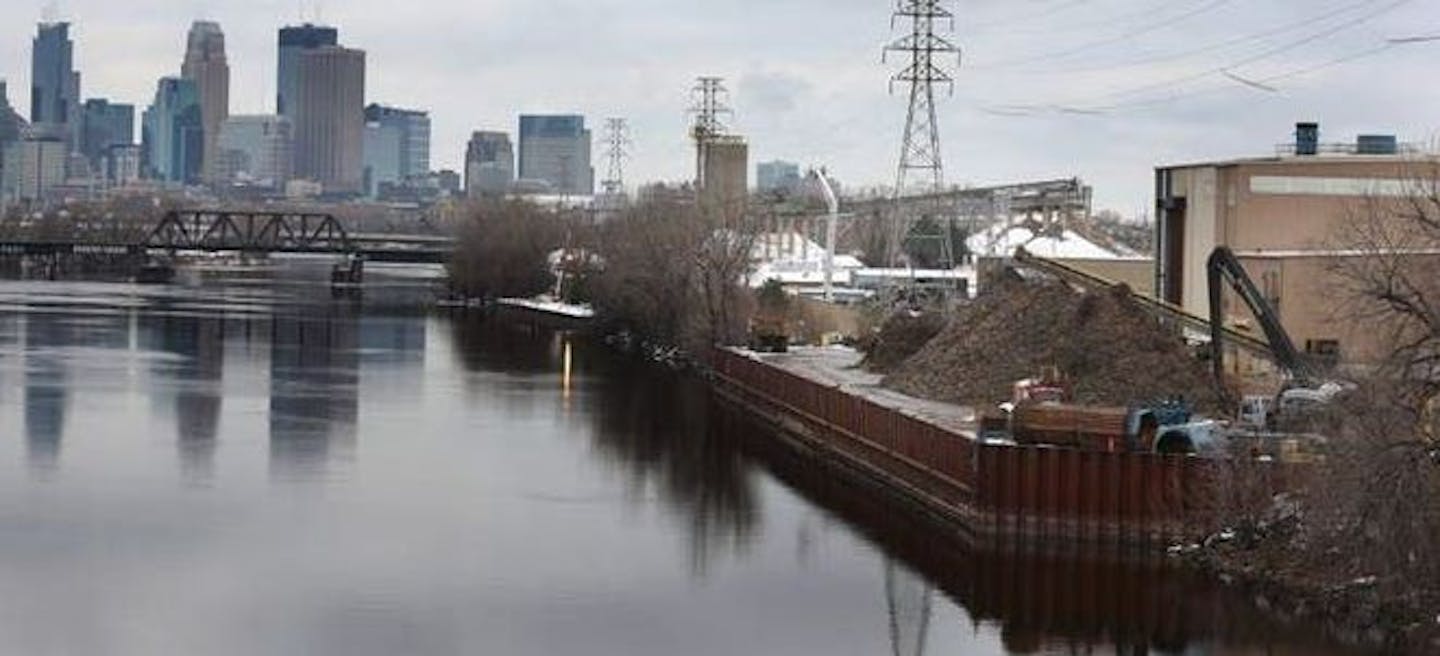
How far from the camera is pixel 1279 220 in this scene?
55406 mm

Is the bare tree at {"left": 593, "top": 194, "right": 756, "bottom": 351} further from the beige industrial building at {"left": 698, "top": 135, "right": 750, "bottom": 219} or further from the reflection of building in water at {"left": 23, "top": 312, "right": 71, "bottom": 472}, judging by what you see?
the reflection of building in water at {"left": 23, "top": 312, "right": 71, "bottom": 472}

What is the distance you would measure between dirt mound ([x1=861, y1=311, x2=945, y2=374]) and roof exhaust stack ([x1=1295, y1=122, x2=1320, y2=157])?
37.3 ft

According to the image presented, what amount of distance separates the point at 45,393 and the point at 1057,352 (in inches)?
1153

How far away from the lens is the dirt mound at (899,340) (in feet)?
196

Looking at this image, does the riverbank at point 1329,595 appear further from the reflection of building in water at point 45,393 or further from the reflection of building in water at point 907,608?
the reflection of building in water at point 45,393

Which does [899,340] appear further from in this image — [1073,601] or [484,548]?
[1073,601]

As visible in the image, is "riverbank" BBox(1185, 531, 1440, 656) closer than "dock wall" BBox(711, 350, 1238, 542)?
Yes

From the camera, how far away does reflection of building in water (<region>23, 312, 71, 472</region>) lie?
153ft

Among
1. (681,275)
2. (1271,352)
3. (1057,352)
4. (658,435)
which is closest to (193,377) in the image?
(658,435)

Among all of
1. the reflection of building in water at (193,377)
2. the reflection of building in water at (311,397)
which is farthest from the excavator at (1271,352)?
the reflection of building in water at (193,377)

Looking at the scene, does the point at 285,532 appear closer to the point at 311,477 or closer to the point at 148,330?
the point at 311,477

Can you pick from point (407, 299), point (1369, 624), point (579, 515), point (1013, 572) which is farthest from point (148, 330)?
point (1369, 624)

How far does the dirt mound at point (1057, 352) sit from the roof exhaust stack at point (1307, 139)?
11528mm

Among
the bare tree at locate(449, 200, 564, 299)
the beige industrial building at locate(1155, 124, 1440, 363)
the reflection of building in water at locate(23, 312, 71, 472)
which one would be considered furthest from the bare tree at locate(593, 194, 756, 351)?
the bare tree at locate(449, 200, 564, 299)
